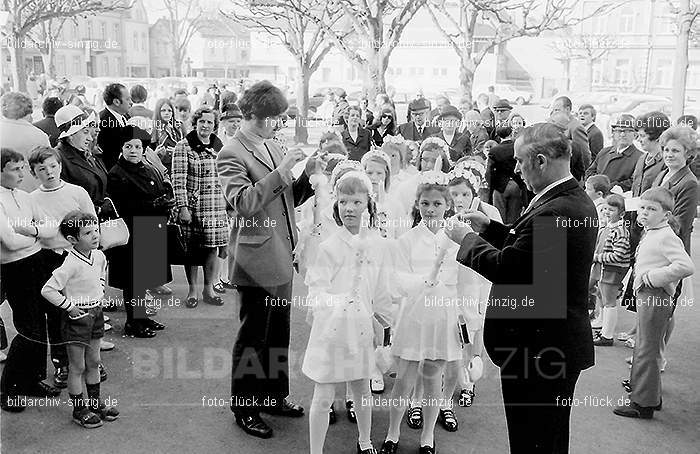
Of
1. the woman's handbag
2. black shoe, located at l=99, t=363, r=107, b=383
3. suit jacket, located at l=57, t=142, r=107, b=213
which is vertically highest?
suit jacket, located at l=57, t=142, r=107, b=213

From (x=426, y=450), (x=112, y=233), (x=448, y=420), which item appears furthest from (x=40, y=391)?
(x=448, y=420)

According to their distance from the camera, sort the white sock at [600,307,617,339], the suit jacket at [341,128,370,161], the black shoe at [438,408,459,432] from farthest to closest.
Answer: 1. the suit jacket at [341,128,370,161]
2. the white sock at [600,307,617,339]
3. the black shoe at [438,408,459,432]

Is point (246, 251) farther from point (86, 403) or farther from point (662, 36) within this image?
point (662, 36)

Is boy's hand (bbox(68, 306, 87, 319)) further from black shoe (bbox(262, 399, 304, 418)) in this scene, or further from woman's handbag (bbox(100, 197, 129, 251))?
black shoe (bbox(262, 399, 304, 418))

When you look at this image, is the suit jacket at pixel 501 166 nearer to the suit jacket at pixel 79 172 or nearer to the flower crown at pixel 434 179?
the flower crown at pixel 434 179

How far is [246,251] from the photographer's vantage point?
3807 millimetres

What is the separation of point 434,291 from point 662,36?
133ft

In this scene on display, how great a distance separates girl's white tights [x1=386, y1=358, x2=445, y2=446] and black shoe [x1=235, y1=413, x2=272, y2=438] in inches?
29.2

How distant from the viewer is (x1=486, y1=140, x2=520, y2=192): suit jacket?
21.0ft

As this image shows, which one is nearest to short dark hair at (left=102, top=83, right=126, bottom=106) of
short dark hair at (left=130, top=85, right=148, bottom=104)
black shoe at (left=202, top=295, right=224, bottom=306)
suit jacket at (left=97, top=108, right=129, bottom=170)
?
suit jacket at (left=97, top=108, right=129, bottom=170)

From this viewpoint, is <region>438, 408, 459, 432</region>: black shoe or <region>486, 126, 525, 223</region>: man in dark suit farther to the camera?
<region>486, 126, 525, 223</region>: man in dark suit

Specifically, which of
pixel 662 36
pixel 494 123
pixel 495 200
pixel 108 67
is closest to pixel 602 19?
pixel 662 36

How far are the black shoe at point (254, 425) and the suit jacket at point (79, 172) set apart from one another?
2074 millimetres

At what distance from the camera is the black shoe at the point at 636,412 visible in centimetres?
423
